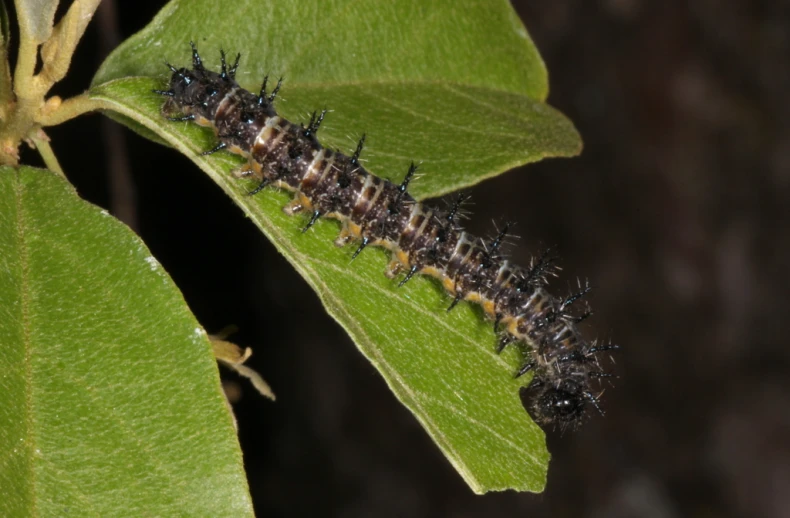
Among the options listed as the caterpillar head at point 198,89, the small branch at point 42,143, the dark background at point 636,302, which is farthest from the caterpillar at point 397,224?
the dark background at point 636,302

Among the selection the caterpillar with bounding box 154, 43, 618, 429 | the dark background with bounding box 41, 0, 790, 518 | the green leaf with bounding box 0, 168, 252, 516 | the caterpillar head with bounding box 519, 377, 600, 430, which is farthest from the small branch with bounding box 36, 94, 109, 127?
the dark background with bounding box 41, 0, 790, 518

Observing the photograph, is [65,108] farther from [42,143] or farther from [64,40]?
[64,40]

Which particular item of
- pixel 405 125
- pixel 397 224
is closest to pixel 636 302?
pixel 397 224

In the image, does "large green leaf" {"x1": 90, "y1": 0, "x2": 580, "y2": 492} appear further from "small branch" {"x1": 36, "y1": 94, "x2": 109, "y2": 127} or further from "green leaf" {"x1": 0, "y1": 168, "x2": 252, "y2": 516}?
"green leaf" {"x1": 0, "y1": 168, "x2": 252, "y2": 516}

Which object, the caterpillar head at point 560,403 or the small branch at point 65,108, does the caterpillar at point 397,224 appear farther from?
the small branch at point 65,108

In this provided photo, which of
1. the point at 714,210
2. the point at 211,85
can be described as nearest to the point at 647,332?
the point at 714,210

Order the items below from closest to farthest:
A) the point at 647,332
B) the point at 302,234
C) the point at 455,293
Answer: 1. the point at 302,234
2. the point at 455,293
3. the point at 647,332

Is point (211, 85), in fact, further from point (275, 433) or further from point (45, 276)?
point (275, 433)
